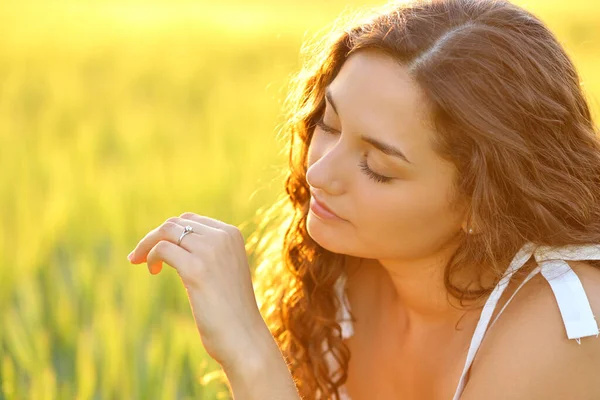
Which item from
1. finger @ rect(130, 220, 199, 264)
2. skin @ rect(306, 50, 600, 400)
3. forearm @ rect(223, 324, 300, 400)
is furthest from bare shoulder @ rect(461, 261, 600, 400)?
finger @ rect(130, 220, 199, 264)

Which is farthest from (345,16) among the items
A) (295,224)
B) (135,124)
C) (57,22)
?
(57,22)

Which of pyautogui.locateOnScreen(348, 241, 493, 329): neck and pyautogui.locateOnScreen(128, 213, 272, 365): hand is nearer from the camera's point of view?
pyautogui.locateOnScreen(128, 213, 272, 365): hand

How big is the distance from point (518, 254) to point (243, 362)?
575mm

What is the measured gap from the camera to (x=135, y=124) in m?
4.32

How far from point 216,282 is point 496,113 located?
1.98 feet

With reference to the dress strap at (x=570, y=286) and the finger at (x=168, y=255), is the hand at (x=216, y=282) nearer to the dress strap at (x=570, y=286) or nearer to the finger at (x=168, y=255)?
the finger at (x=168, y=255)

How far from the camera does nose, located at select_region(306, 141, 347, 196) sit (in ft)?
6.01

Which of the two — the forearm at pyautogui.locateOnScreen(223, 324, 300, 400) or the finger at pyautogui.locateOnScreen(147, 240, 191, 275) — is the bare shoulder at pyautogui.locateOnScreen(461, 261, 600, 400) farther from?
the finger at pyautogui.locateOnScreen(147, 240, 191, 275)

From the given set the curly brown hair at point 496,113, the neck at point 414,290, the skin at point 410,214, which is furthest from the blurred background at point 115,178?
the skin at point 410,214

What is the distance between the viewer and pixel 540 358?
6.02 feet

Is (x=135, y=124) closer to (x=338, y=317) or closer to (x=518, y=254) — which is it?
(x=338, y=317)

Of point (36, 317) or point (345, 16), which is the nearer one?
point (345, 16)

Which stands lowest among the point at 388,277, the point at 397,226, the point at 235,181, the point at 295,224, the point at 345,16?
the point at 235,181

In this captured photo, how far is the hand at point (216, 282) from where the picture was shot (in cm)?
185
